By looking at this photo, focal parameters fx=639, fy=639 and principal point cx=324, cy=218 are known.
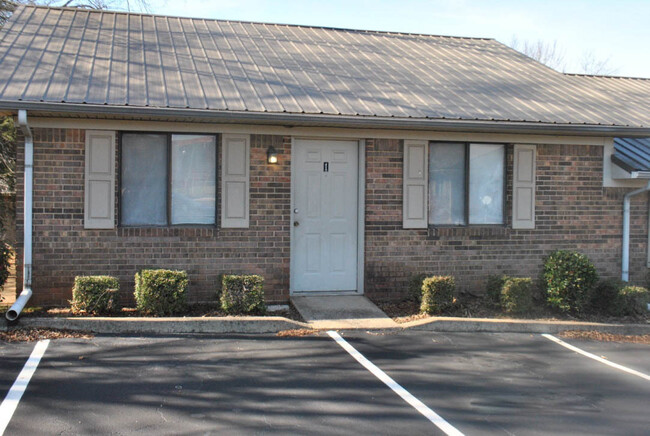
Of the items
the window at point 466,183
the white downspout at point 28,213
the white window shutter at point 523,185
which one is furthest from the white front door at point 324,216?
the white downspout at point 28,213

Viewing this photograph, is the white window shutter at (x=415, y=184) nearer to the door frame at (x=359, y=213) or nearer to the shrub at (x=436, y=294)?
the door frame at (x=359, y=213)

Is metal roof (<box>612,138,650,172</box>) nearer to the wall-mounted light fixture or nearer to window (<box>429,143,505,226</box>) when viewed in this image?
window (<box>429,143,505,226</box>)

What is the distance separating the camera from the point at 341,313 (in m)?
8.48

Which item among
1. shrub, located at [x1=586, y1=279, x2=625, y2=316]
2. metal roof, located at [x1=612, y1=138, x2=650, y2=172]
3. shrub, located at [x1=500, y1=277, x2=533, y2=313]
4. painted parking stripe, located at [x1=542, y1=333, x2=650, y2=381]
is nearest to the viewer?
painted parking stripe, located at [x1=542, y1=333, x2=650, y2=381]

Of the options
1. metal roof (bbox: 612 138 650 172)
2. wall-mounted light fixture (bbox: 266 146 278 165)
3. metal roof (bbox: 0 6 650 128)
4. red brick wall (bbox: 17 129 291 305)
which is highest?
metal roof (bbox: 0 6 650 128)

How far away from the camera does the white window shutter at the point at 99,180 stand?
8.43 meters

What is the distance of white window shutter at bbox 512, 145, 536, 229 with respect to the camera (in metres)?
9.88

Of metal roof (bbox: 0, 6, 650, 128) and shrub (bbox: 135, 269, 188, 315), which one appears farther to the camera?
metal roof (bbox: 0, 6, 650, 128)

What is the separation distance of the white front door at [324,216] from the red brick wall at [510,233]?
29 centimetres

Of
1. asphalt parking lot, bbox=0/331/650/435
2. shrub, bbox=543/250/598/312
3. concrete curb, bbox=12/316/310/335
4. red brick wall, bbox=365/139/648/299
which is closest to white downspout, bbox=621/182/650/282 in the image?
red brick wall, bbox=365/139/648/299

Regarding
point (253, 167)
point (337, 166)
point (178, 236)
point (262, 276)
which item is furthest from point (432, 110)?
point (178, 236)

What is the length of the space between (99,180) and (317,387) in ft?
14.8

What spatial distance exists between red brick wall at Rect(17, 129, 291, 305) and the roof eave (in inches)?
26.8

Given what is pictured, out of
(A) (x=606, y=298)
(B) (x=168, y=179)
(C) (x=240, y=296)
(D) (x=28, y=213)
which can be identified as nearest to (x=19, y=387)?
(C) (x=240, y=296)
